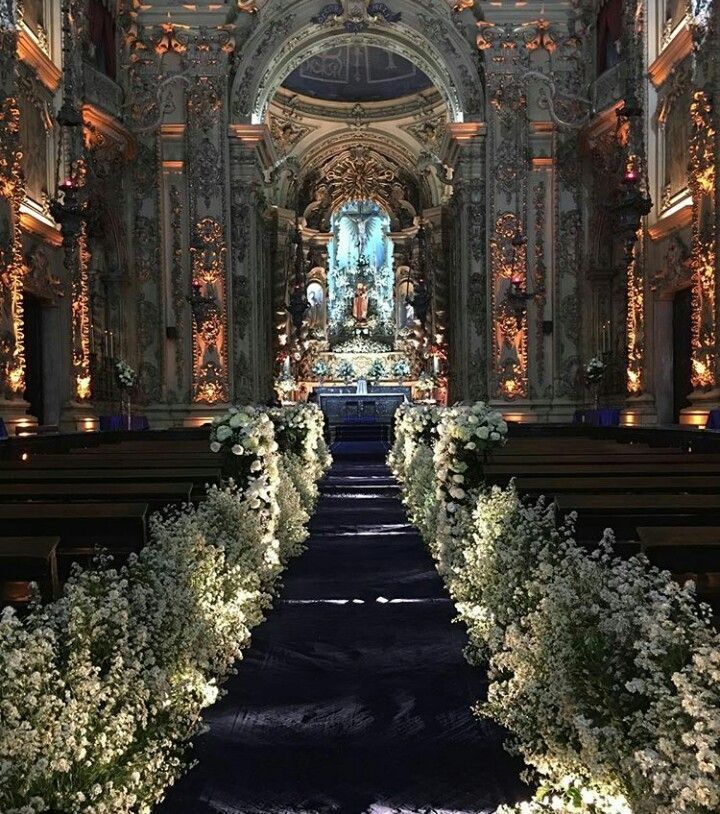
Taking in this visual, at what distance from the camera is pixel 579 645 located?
2.96 meters

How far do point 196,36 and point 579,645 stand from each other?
18554mm

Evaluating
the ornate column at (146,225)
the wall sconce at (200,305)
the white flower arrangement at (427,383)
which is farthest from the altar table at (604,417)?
the ornate column at (146,225)

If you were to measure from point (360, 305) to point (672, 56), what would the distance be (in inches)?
646

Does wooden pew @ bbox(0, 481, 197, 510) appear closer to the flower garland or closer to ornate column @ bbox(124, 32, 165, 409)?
ornate column @ bbox(124, 32, 165, 409)

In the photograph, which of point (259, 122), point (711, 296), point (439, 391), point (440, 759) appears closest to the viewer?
point (440, 759)

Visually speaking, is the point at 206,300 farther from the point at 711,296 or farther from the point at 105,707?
the point at 105,707

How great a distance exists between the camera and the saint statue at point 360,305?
29.8 meters

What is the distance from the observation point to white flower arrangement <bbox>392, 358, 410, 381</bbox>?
93.8 feet

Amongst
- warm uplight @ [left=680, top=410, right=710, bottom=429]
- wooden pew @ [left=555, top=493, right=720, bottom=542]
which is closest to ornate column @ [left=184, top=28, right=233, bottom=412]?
warm uplight @ [left=680, top=410, right=710, bottom=429]

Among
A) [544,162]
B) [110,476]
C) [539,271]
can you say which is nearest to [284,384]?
[539,271]

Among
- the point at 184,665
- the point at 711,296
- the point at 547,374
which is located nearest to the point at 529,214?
the point at 547,374

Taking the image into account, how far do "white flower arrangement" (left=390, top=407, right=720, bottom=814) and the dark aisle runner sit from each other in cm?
18

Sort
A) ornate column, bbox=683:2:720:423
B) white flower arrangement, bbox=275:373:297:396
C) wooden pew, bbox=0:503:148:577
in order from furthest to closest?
1. white flower arrangement, bbox=275:373:297:396
2. ornate column, bbox=683:2:720:423
3. wooden pew, bbox=0:503:148:577

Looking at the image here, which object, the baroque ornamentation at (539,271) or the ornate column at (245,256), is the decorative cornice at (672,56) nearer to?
the baroque ornamentation at (539,271)
